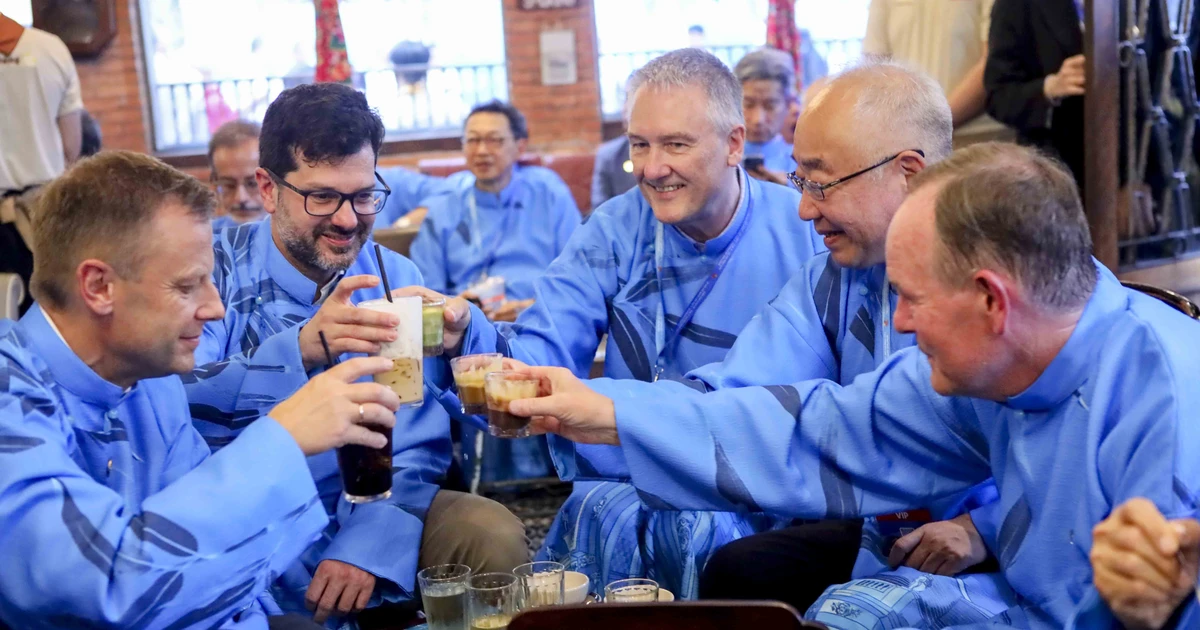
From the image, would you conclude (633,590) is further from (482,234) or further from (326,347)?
(482,234)

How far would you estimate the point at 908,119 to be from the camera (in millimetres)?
2387

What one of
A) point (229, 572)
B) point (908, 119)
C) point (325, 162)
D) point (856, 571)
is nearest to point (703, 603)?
point (229, 572)

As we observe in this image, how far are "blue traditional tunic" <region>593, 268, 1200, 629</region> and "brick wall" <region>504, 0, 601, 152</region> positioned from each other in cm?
850

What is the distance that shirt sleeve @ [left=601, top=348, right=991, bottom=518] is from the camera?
6.88ft

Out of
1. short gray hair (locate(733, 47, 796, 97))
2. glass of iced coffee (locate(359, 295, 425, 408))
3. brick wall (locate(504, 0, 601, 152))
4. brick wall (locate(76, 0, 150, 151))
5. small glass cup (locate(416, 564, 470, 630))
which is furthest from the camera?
brick wall (locate(504, 0, 601, 152))

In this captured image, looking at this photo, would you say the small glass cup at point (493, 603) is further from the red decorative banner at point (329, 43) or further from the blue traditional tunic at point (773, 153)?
the red decorative banner at point (329, 43)

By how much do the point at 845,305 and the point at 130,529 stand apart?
1.49 metres

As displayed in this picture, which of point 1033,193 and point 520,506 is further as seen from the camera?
point 520,506

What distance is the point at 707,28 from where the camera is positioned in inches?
448

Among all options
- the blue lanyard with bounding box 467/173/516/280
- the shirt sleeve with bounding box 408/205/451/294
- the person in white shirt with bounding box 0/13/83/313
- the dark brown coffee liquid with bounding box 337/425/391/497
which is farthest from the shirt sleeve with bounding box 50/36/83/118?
the dark brown coffee liquid with bounding box 337/425/391/497

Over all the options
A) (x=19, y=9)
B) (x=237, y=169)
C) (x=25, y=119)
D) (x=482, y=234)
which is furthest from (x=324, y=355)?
(x=19, y=9)

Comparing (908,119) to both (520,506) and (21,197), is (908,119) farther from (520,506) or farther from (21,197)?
(21,197)

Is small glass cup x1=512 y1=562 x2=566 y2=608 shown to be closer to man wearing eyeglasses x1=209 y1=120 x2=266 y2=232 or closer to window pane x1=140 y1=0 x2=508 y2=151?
man wearing eyeglasses x1=209 y1=120 x2=266 y2=232

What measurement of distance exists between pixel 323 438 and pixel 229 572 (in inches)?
9.0
